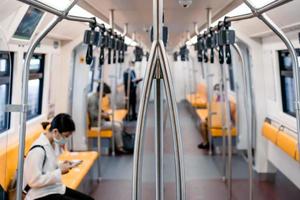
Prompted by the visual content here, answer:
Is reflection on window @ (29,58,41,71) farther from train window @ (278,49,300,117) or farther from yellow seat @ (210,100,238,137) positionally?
train window @ (278,49,300,117)

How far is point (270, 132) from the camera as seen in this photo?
3934 millimetres

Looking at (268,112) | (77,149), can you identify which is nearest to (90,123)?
(77,149)

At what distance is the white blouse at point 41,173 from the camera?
218 centimetres

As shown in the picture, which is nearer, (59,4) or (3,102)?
(59,4)

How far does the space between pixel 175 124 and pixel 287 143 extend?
288cm

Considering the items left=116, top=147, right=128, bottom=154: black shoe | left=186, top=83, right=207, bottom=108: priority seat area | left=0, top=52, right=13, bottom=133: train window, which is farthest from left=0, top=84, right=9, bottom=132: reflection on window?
left=186, top=83, right=207, bottom=108: priority seat area

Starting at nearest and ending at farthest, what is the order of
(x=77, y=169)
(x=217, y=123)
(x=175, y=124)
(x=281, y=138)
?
(x=175, y=124) → (x=77, y=169) → (x=281, y=138) → (x=217, y=123)

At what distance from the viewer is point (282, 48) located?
367cm

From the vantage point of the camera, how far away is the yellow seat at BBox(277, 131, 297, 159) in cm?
329

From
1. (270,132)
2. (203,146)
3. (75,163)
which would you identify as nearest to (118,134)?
(203,146)

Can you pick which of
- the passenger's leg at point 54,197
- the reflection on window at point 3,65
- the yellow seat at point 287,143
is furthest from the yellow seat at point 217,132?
the reflection on window at point 3,65

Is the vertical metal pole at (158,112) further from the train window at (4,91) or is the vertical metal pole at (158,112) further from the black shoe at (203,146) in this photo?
the black shoe at (203,146)

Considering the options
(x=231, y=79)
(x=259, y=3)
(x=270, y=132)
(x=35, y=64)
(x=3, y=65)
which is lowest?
(x=270, y=132)

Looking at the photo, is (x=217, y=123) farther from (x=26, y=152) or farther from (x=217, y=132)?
(x=26, y=152)
